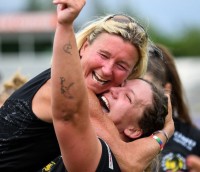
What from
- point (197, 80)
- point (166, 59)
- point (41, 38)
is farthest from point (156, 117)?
point (41, 38)

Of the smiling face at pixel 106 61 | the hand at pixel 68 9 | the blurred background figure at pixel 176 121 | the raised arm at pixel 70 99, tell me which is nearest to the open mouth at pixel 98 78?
the smiling face at pixel 106 61

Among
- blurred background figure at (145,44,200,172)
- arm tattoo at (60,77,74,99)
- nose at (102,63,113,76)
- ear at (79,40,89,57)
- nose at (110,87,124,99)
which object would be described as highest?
arm tattoo at (60,77,74,99)

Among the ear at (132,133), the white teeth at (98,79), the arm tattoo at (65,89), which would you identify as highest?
the arm tattoo at (65,89)

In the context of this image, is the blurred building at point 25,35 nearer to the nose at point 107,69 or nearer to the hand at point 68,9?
the nose at point 107,69

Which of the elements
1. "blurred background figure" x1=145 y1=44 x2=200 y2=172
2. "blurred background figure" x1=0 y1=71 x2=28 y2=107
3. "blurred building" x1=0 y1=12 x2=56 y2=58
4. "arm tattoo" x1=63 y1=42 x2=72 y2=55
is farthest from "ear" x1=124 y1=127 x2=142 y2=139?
"blurred building" x1=0 y1=12 x2=56 y2=58

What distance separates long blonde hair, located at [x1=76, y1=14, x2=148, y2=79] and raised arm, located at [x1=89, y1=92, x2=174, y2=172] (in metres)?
0.37

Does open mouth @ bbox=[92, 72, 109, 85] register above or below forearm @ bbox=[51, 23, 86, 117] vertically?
below

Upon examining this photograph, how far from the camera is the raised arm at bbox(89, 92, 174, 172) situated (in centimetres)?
343

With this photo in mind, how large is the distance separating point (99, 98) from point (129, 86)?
24cm

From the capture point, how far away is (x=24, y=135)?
3451 mm

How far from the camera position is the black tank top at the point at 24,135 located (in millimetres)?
3424

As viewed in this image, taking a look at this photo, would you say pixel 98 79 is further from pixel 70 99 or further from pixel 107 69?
pixel 70 99

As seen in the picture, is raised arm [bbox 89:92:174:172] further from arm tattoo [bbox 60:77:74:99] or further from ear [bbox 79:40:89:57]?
arm tattoo [bbox 60:77:74:99]

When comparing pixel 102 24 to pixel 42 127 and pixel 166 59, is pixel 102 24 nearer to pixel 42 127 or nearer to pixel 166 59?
pixel 42 127
